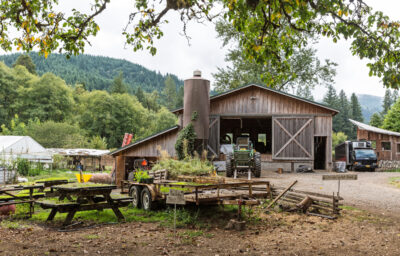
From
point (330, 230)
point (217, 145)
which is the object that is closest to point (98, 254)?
point (330, 230)

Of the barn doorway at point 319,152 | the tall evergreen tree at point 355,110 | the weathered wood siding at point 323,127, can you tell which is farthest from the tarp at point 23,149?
the tall evergreen tree at point 355,110

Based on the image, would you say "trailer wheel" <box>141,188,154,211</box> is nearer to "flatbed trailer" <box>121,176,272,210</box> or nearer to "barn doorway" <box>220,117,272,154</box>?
"flatbed trailer" <box>121,176,272,210</box>

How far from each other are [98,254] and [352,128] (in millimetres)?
81155

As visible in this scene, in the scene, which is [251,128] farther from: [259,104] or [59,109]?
[59,109]

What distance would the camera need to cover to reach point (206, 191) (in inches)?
408

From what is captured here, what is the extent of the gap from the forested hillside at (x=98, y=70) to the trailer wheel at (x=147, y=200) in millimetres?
115296

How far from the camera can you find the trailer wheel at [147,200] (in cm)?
1016

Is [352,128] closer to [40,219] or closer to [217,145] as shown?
[217,145]

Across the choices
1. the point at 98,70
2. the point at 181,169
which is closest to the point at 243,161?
the point at 181,169

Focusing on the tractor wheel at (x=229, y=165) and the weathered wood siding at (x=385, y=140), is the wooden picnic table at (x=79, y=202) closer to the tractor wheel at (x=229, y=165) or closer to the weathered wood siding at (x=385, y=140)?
the tractor wheel at (x=229, y=165)

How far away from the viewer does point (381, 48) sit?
8688mm

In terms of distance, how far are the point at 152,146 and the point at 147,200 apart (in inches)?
442

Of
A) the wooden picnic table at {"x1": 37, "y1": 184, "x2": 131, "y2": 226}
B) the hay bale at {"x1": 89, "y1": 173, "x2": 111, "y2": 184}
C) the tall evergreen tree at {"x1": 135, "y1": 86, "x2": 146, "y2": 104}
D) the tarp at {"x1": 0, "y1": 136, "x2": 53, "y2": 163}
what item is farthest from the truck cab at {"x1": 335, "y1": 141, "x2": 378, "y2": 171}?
the tall evergreen tree at {"x1": 135, "y1": 86, "x2": 146, "y2": 104}

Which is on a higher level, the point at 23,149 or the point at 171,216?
the point at 23,149
